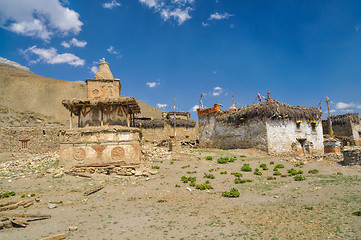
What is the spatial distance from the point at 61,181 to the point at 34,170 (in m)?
3.92

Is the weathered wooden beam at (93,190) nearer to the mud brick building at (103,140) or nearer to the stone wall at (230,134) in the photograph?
the mud brick building at (103,140)

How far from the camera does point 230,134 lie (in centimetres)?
2844

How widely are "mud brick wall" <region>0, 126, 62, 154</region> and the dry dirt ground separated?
12.9 meters

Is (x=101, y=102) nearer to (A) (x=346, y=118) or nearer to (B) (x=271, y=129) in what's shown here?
(B) (x=271, y=129)

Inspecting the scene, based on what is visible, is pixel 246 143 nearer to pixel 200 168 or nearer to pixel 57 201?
pixel 200 168

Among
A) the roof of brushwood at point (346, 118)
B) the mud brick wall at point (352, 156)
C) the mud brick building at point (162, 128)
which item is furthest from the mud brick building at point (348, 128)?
the mud brick building at point (162, 128)

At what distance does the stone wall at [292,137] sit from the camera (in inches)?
966

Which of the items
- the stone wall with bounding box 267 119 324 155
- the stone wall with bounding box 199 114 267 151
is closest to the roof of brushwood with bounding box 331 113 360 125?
the stone wall with bounding box 267 119 324 155

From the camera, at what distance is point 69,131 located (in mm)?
16906

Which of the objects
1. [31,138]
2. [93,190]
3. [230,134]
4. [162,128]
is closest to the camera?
[93,190]

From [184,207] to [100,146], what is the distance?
9606 millimetres

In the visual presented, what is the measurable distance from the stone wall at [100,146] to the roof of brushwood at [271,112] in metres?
14.8

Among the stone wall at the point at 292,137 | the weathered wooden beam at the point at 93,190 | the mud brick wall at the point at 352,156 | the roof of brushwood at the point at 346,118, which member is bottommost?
the weathered wooden beam at the point at 93,190

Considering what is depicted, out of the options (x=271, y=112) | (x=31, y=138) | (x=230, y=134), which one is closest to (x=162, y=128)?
(x=230, y=134)
